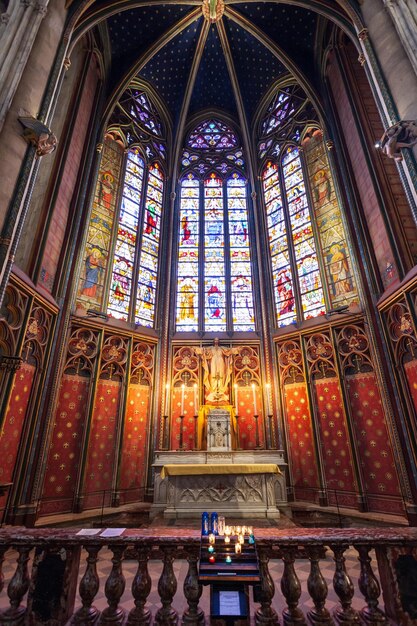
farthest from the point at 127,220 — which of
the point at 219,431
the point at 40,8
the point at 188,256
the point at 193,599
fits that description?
the point at 193,599

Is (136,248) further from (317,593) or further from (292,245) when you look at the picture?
(317,593)

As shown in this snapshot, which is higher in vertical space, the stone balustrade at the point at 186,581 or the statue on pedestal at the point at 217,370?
the statue on pedestal at the point at 217,370

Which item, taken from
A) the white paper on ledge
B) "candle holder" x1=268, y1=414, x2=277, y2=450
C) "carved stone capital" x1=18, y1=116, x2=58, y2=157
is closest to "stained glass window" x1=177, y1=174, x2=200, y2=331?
"candle holder" x1=268, y1=414, x2=277, y2=450

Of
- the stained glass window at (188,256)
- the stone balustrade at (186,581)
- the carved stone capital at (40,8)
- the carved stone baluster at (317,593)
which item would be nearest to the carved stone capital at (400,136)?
the stone balustrade at (186,581)

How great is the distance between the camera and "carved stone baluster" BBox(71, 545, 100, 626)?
2209 millimetres

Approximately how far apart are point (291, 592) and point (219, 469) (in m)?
4.99

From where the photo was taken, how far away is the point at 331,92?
37.8ft

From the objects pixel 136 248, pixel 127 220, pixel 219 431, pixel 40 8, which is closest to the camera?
pixel 40 8

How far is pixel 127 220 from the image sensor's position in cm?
1159

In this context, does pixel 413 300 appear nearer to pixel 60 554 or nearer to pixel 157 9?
pixel 60 554

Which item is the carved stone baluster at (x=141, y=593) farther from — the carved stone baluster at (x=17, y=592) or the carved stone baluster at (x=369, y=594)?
the carved stone baluster at (x=369, y=594)

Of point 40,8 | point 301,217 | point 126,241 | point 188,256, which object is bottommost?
point 126,241

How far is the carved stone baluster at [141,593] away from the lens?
223cm

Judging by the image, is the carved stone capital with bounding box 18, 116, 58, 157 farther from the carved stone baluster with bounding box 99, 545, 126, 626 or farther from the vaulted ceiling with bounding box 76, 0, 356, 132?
the vaulted ceiling with bounding box 76, 0, 356, 132
